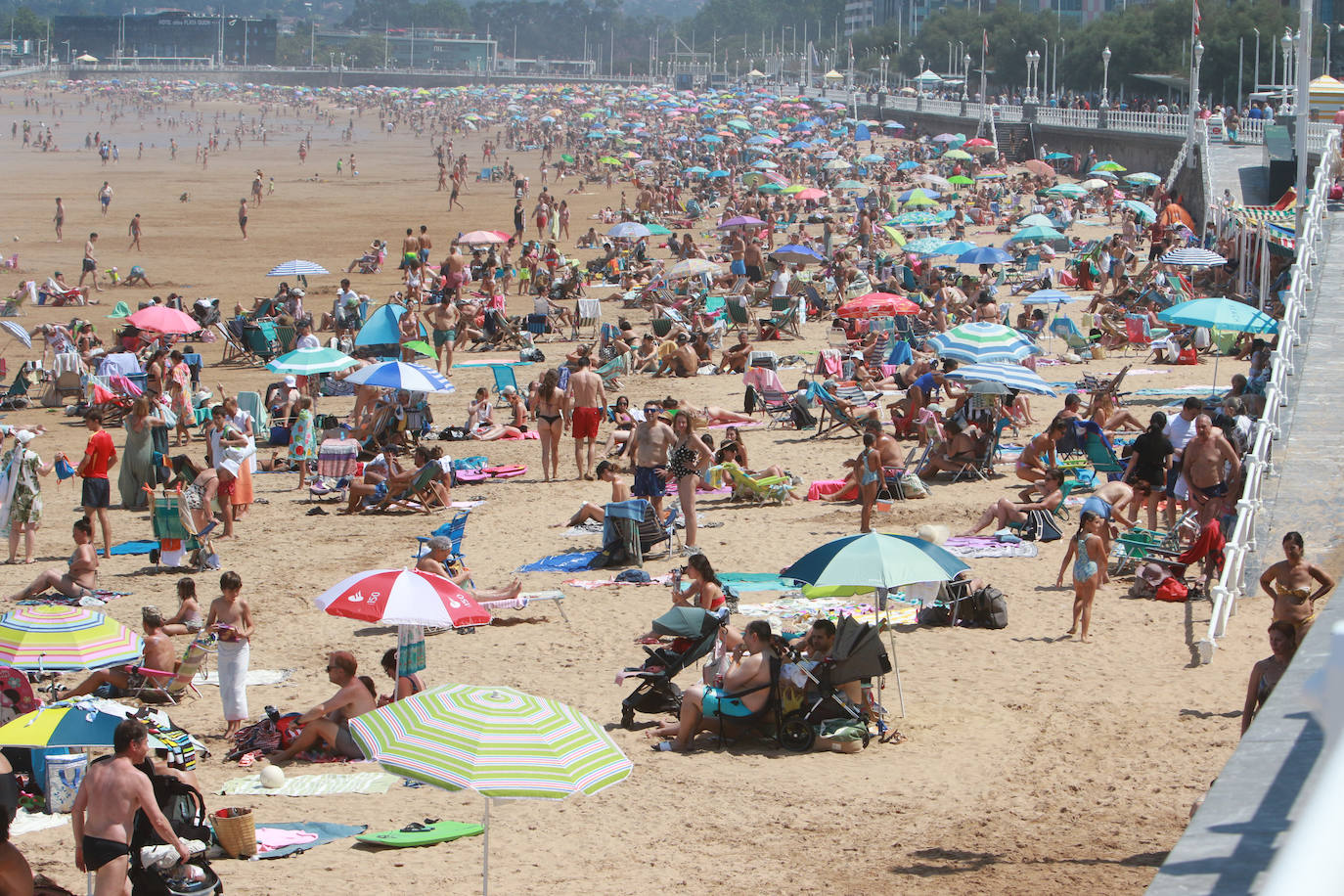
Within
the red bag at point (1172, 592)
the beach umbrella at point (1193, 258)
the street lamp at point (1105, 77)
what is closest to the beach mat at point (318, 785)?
the red bag at point (1172, 592)

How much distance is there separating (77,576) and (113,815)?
18.1 ft

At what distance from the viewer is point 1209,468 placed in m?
11.2

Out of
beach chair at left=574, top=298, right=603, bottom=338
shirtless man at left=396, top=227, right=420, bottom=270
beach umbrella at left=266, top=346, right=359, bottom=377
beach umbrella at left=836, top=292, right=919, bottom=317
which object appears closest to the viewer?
beach umbrella at left=266, top=346, right=359, bottom=377

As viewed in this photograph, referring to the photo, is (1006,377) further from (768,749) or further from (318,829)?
(318,829)

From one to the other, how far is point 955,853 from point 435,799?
2667 mm

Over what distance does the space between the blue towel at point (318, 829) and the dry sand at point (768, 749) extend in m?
0.06

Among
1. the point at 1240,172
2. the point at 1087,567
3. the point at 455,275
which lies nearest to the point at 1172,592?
the point at 1087,567

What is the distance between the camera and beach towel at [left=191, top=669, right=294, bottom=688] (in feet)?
31.2

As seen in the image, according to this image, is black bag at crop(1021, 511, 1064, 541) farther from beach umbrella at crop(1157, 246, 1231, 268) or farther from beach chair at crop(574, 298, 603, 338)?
beach chair at crop(574, 298, 603, 338)

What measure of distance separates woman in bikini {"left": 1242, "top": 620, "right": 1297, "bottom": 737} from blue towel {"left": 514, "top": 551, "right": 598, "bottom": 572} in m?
6.30

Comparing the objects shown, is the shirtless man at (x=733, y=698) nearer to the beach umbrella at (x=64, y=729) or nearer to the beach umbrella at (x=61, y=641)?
the beach umbrella at (x=64, y=729)

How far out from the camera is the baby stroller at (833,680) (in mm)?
8219

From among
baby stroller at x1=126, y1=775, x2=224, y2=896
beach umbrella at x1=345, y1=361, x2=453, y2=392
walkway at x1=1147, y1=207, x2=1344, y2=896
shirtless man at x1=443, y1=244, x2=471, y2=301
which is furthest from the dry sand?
shirtless man at x1=443, y1=244, x2=471, y2=301

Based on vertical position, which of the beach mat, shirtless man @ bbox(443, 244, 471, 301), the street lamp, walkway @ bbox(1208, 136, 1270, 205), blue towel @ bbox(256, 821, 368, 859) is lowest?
the beach mat
